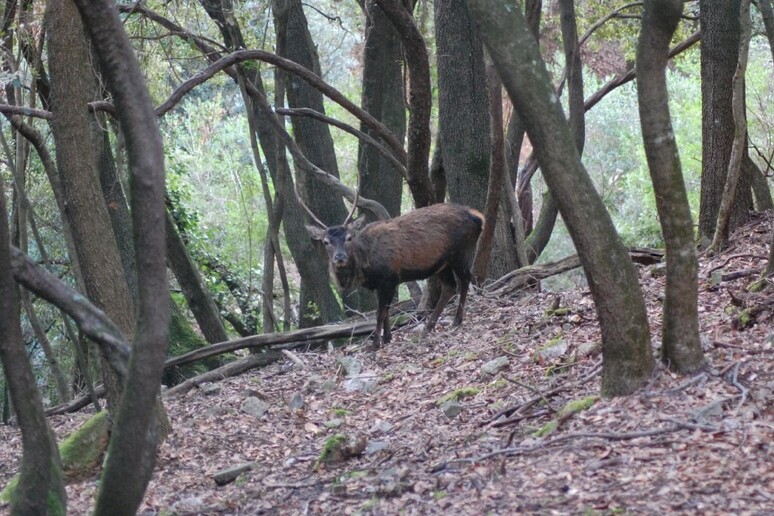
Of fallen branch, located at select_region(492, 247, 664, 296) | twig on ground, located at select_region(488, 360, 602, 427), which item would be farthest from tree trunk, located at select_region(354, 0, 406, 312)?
twig on ground, located at select_region(488, 360, 602, 427)

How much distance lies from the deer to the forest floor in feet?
1.83

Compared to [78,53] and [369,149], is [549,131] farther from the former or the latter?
[369,149]

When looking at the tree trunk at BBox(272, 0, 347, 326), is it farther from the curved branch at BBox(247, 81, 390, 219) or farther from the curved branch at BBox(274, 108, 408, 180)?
the curved branch at BBox(274, 108, 408, 180)

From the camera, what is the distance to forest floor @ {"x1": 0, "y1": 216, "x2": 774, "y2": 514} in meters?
5.05

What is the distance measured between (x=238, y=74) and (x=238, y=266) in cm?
830

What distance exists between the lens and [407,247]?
1070 centimetres

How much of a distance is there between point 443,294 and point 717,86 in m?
3.78

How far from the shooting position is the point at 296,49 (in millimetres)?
14406

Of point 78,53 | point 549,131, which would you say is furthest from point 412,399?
point 78,53

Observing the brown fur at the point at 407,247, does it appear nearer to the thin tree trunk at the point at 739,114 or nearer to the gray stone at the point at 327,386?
the gray stone at the point at 327,386

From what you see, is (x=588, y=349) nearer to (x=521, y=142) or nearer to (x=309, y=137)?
(x=521, y=142)

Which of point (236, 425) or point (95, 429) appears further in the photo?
→ point (236, 425)

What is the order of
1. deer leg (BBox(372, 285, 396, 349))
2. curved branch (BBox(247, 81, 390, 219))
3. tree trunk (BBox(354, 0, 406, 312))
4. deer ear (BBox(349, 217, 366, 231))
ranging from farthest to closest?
1. tree trunk (BBox(354, 0, 406, 312))
2. curved branch (BBox(247, 81, 390, 219))
3. deer ear (BBox(349, 217, 366, 231))
4. deer leg (BBox(372, 285, 396, 349))

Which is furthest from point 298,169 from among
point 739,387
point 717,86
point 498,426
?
point 739,387
